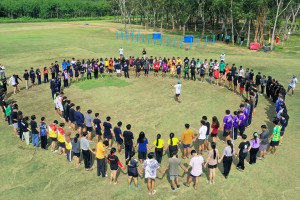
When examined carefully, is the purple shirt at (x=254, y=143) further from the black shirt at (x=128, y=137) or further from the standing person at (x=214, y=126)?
the black shirt at (x=128, y=137)

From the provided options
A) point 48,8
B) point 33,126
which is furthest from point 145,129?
point 48,8

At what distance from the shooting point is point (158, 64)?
23562 millimetres

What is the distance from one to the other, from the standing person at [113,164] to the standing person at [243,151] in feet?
15.4

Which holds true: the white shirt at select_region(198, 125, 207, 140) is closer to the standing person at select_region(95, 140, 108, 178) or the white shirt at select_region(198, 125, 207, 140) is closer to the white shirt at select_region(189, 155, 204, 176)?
the white shirt at select_region(189, 155, 204, 176)

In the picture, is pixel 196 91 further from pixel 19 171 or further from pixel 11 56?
pixel 11 56

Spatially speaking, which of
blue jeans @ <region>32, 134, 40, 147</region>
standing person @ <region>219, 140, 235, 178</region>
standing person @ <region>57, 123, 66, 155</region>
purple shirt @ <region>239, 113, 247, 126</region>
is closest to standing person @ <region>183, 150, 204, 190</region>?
standing person @ <region>219, 140, 235, 178</region>

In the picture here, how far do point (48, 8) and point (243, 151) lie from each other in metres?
116

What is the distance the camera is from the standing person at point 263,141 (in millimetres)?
11180

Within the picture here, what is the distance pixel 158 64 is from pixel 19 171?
15.2 metres

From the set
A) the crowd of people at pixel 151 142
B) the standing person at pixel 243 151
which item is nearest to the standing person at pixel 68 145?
the crowd of people at pixel 151 142

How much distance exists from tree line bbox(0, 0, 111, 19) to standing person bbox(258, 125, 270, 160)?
103 metres

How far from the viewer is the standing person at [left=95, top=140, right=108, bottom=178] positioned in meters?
10.1

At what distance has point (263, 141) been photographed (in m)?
11.4

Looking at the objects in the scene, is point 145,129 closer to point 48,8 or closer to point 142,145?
point 142,145
